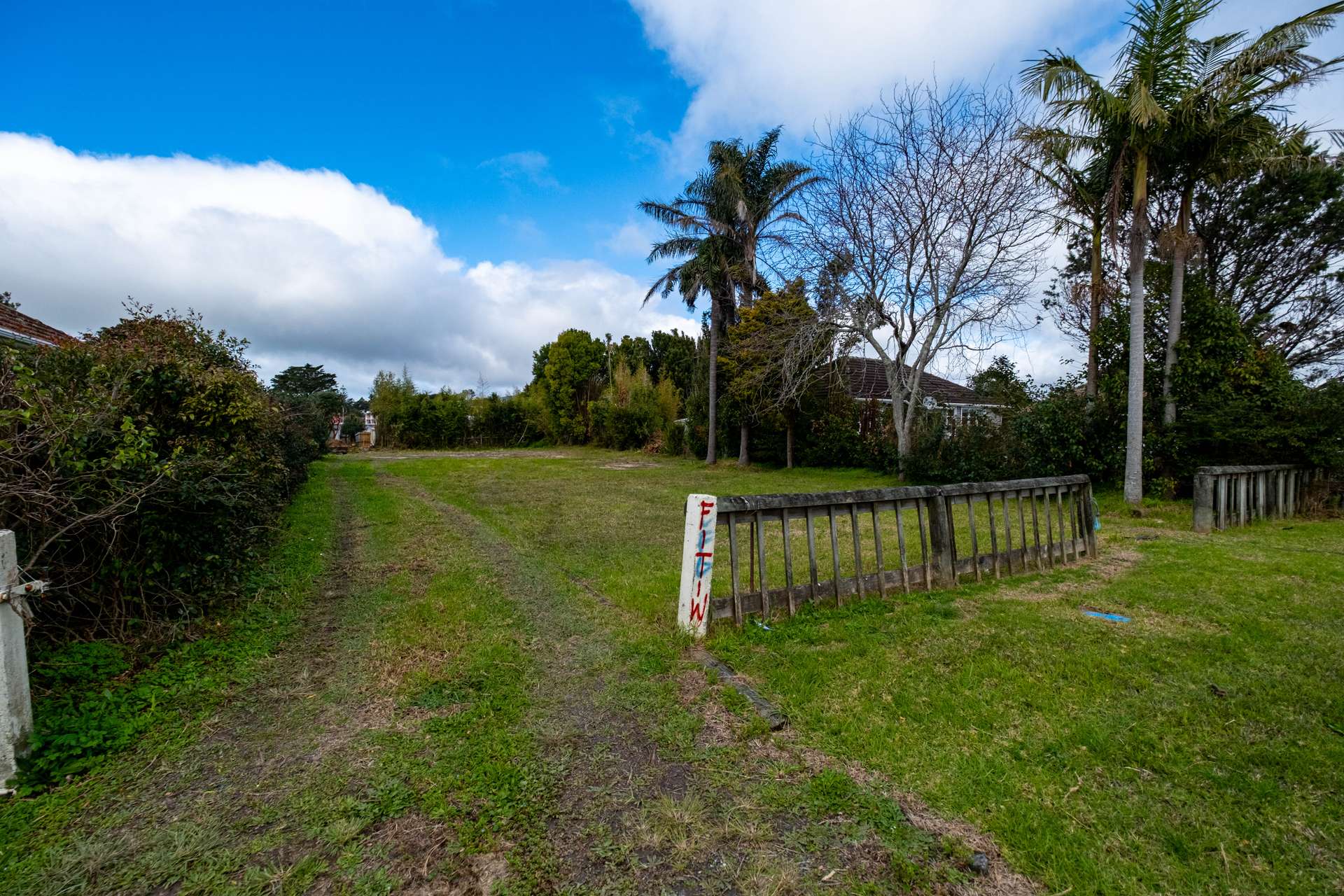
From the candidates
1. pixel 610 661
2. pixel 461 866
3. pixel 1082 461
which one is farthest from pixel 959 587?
pixel 1082 461

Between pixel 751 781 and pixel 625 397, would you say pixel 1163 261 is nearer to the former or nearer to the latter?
pixel 751 781

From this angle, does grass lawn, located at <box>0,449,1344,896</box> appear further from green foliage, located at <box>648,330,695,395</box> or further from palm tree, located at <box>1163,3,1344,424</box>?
green foliage, located at <box>648,330,695,395</box>

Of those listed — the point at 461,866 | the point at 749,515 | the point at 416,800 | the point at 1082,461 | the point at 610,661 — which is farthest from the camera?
the point at 1082,461

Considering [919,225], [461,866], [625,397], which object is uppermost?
[919,225]

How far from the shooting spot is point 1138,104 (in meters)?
8.83

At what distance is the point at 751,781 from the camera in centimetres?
241

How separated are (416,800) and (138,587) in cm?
291

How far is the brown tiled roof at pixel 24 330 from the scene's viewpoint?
20.8 ft

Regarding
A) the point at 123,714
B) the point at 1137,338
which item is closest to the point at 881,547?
the point at 123,714

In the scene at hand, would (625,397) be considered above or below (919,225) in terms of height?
below

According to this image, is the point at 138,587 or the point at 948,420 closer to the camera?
the point at 138,587

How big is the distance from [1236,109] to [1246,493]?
655 cm

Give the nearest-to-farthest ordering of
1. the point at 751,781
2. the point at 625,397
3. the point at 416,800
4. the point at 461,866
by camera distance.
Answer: the point at 461,866 < the point at 416,800 < the point at 751,781 < the point at 625,397

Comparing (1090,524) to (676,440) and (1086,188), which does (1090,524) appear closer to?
(1086,188)
